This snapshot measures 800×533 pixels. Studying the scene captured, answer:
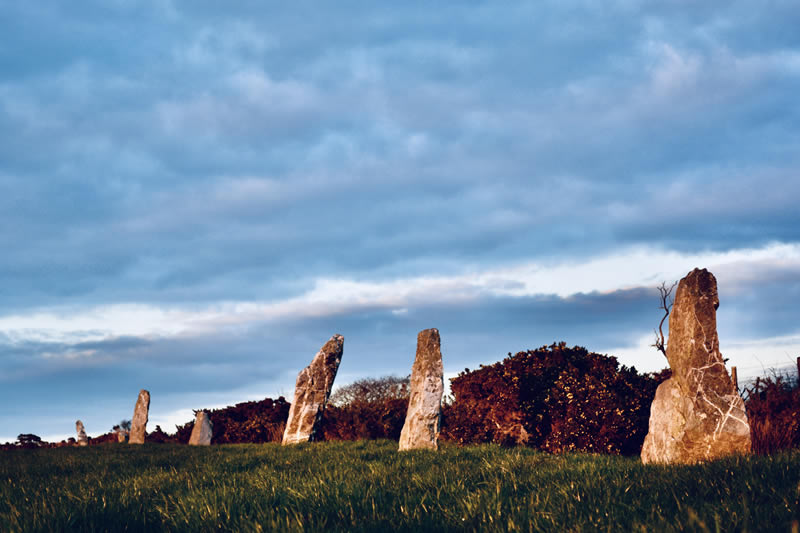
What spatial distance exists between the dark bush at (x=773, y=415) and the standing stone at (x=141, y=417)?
23.9m

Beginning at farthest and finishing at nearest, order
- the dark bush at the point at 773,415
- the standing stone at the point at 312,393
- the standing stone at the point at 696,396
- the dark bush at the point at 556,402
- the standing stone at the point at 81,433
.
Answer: the standing stone at the point at 81,433, the standing stone at the point at 312,393, the dark bush at the point at 556,402, the dark bush at the point at 773,415, the standing stone at the point at 696,396

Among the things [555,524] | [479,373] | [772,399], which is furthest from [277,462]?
[772,399]

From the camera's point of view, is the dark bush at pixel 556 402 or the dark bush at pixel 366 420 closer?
the dark bush at pixel 556 402

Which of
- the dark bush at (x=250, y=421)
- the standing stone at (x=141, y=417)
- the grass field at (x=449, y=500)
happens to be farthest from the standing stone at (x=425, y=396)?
the standing stone at (x=141, y=417)

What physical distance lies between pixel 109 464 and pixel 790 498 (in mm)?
12820

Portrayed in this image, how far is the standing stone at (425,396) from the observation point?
44.5 ft

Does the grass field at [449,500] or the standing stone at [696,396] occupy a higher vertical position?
the standing stone at [696,396]

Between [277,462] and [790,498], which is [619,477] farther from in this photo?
[277,462]

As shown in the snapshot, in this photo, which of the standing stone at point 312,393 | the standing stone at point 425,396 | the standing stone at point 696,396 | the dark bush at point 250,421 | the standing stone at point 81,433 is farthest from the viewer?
the standing stone at point 81,433

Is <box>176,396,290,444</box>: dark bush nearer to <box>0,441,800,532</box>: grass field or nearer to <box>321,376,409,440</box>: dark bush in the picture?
<box>321,376,409,440</box>: dark bush

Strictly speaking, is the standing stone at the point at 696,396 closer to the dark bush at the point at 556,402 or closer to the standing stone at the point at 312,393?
the dark bush at the point at 556,402

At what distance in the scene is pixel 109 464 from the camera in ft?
42.6

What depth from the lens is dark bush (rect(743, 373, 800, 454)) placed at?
418 inches

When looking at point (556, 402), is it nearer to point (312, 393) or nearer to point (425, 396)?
point (425, 396)
